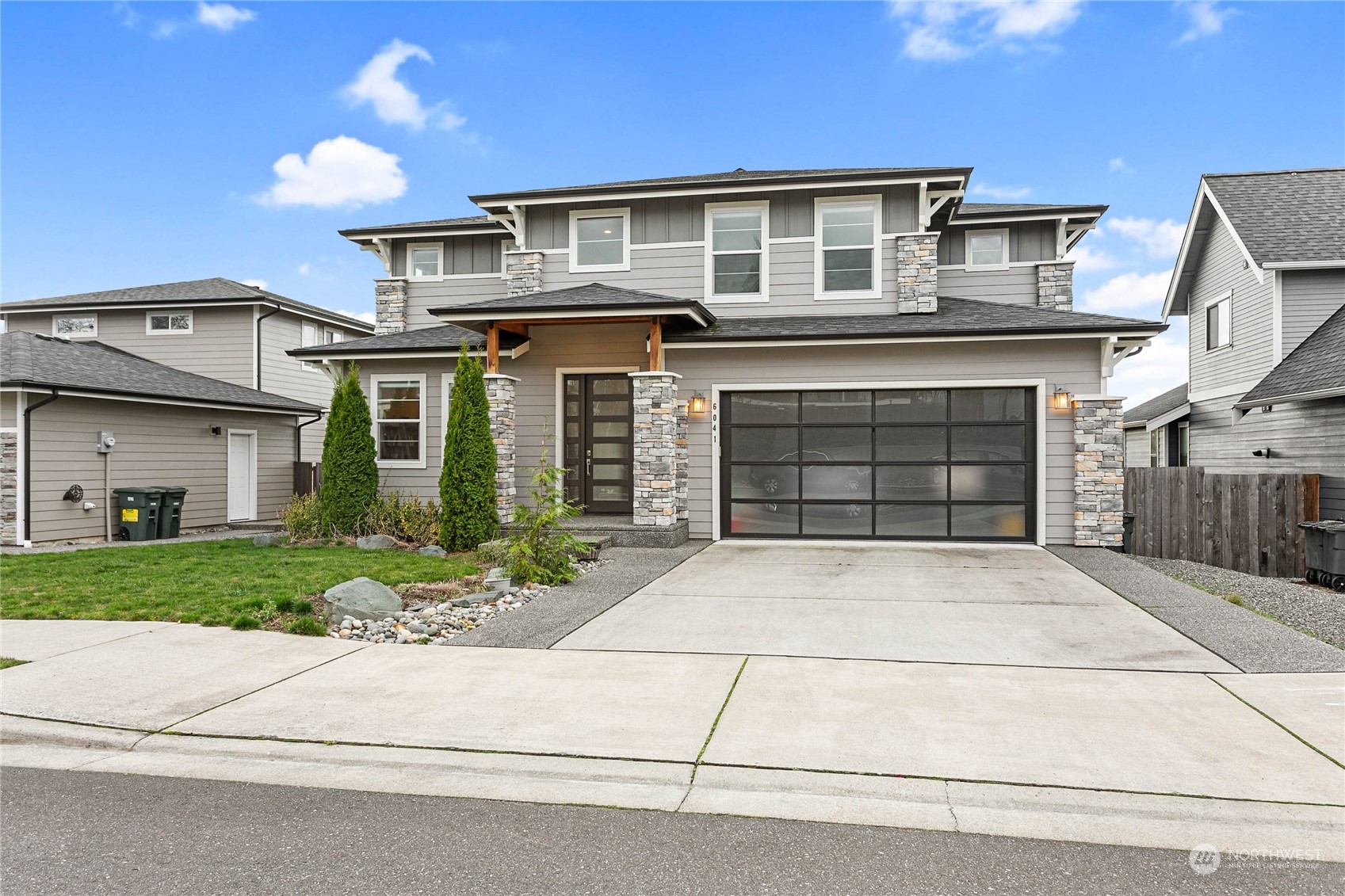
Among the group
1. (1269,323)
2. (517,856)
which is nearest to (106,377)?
(517,856)

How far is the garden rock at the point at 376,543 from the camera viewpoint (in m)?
11.9

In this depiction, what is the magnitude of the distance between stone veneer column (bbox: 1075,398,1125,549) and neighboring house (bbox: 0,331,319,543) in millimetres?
15760

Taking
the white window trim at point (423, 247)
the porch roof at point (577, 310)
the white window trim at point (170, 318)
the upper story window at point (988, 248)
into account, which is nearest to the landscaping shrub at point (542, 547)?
the porch roof at point (577, 310)

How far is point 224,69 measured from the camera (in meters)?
16.1

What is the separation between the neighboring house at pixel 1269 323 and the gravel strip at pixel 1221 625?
5938 mm

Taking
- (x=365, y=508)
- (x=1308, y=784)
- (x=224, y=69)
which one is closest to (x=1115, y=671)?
(x=1308, y=784)

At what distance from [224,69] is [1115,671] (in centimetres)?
1863

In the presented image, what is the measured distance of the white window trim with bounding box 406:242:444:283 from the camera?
52.4 ft

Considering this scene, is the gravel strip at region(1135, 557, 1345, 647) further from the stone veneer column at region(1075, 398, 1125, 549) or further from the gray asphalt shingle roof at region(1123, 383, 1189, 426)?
the gray asphalt shingle roof at region(1123, 383, 1189, 426)

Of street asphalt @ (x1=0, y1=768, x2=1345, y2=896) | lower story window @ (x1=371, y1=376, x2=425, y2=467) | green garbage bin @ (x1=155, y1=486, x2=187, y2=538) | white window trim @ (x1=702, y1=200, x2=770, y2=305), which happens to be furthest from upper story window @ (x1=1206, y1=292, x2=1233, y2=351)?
green garbage bin @ (x1=155, y1=486, x2=187, y2=538)

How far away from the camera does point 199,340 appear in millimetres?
20391

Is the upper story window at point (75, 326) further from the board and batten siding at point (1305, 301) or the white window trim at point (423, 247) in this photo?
the board and batten siding at point (1305, 301)

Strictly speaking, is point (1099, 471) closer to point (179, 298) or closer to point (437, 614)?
point (437, 614)

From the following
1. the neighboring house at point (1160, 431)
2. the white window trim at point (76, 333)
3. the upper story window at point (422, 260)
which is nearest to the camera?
the upper story window at point (422, 260)
